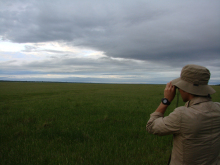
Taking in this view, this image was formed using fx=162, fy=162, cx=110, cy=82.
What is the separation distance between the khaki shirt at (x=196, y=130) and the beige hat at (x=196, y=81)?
0.10 meters

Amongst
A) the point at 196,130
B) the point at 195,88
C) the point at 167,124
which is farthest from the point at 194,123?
the point at 195,88

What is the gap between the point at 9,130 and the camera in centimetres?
661

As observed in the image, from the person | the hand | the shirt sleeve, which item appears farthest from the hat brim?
the shirt sleeve

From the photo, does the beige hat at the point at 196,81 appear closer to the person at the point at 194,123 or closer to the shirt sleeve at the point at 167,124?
the person at the point at 194,123

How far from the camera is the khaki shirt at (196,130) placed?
1.90 meters

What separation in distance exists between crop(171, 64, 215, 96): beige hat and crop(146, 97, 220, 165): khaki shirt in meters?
0.10

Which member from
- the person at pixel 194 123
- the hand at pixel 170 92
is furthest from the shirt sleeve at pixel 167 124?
the hand at pixel 170 92

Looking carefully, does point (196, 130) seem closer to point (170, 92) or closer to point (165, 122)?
point (165, 122)

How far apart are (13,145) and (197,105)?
5.54 meters

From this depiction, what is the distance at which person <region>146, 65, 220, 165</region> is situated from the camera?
1910 mm

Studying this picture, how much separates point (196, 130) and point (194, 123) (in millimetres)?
93

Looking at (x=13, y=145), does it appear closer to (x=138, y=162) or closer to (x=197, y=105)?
(x=138, y=162)

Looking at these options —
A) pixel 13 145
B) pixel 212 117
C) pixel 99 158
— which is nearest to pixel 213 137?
pixel 212 117

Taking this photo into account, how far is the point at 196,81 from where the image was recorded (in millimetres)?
2047
